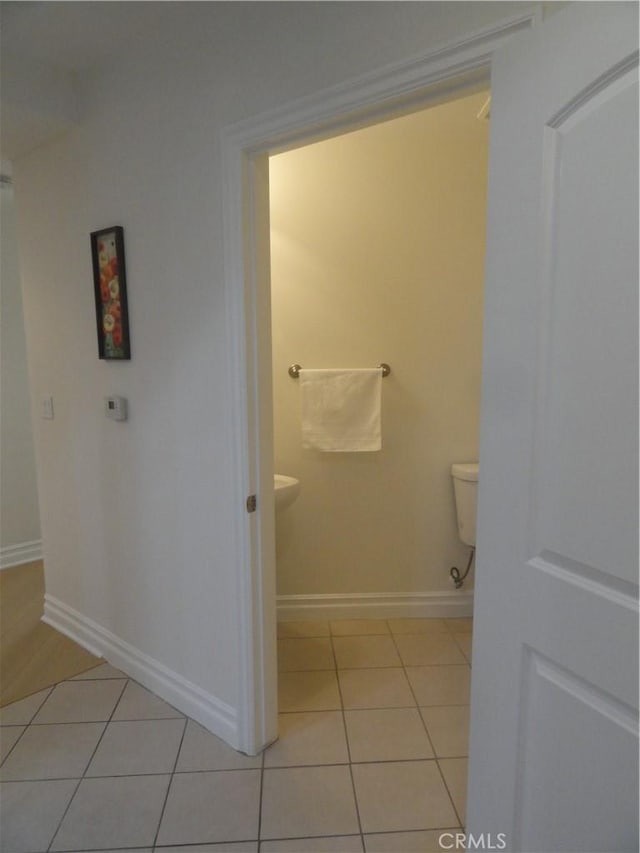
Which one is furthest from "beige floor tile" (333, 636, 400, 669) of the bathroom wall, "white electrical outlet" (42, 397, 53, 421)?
"white electrical outlet" (42, 397, 53, 421)

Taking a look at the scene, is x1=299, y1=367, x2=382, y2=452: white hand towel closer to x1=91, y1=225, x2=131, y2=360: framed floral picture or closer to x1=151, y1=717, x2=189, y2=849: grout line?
x1=91, y1=225, x2=131, y2=360: framed floral picture

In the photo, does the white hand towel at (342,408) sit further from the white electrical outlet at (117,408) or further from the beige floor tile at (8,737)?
the beige floor tile at (8,737)

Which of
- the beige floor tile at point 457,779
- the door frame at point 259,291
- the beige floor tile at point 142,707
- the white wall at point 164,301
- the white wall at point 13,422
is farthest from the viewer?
the white wall at point 13,422

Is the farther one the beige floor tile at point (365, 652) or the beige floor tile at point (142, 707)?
the beige floor tile at point (365, 652)

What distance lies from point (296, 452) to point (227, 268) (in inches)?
45.2

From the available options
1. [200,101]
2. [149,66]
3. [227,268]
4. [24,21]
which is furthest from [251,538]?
[24,21]

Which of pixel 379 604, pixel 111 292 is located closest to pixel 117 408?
pixel 111 292

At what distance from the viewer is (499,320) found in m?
0.98

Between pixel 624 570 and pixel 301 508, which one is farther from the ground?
pixel 624 570

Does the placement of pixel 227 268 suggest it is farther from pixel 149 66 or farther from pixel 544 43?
pixel 544 43

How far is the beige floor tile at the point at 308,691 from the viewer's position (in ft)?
6.29

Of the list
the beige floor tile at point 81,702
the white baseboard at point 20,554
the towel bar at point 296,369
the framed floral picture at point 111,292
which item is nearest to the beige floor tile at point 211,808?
the beige floor tile at point 81,702

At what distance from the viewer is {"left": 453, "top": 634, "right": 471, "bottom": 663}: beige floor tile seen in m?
2.24

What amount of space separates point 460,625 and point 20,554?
277 centimetres
